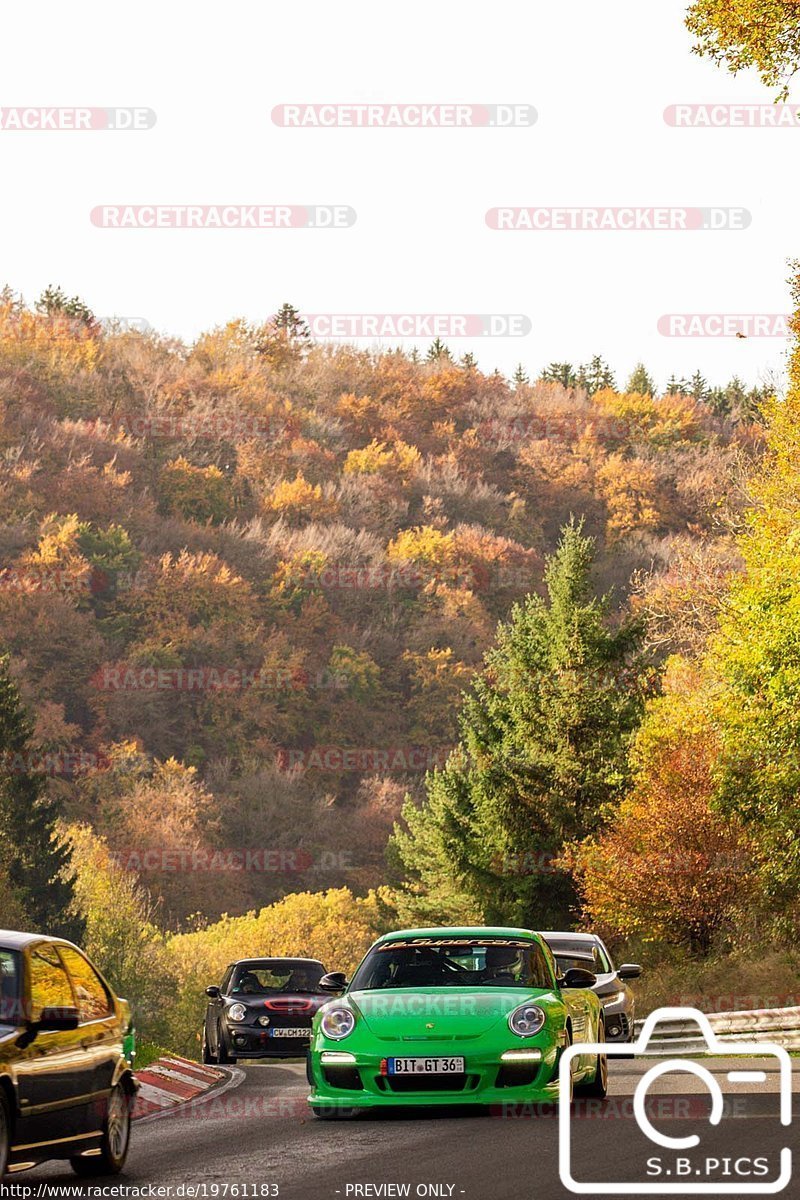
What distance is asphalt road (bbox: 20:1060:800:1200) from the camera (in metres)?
10.9

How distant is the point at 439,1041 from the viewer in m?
14.1


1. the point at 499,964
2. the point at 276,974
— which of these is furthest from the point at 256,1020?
the point at 499,964

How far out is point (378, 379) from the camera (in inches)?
7180

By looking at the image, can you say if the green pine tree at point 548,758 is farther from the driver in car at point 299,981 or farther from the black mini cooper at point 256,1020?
the black mini cooper at point 256,1020

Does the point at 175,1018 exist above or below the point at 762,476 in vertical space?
below

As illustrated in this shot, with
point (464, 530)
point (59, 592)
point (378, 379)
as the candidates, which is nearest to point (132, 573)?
point (59, 592)

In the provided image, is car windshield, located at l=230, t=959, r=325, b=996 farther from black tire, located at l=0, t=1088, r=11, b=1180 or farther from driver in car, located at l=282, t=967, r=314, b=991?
black tire, located at l=0, t=1088, r=11, b=1180

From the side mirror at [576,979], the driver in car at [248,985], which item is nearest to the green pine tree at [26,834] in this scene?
the driver in car at [248,985]

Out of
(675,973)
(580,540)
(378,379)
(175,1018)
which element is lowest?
(175,1018)

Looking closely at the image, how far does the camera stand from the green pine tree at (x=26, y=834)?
80438 mm

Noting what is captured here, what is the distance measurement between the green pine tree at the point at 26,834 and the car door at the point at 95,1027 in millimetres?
69087

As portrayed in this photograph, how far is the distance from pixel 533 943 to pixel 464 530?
141163 millimetres

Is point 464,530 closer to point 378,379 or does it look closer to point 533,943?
point 378,379

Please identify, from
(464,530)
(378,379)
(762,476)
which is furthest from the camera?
(378,379)
